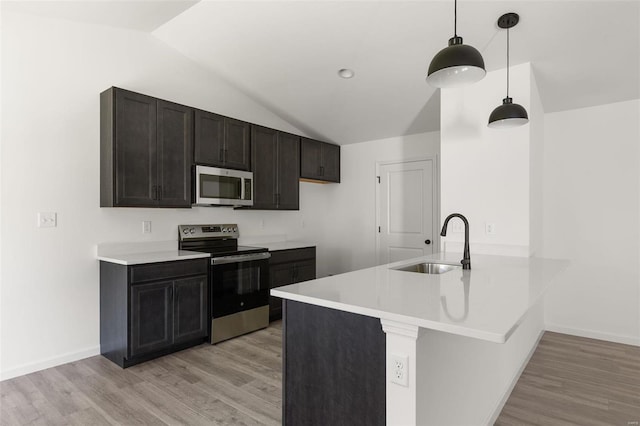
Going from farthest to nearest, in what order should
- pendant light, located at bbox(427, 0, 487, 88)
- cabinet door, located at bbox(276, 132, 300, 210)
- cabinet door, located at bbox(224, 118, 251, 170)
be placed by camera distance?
cabinet door, located at bbox(276, 132, 300, 210) < cabinet door, located at bbox(224, 118, 251, 170) < pendant light, located at bbox(427, 0, 487, 88)

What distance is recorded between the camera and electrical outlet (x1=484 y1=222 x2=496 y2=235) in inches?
124

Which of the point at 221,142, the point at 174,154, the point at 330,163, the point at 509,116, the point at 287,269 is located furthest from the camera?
the point at 330,163

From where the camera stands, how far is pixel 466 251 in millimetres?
2248

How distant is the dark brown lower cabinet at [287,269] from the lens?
4.12 m

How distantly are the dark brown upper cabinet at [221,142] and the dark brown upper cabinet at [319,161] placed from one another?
1.00 metres

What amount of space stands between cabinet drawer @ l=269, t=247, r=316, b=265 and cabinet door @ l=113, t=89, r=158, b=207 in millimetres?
1439

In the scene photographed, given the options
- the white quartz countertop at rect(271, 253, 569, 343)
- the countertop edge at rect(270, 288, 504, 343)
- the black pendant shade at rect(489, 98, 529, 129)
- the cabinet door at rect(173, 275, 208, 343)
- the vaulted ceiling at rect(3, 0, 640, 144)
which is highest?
the vaulted ceiling at rect(3, 0, 640, 144)

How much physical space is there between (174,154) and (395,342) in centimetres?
288

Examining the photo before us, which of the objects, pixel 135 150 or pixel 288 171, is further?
pixel 288 171

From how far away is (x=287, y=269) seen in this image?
4309mm

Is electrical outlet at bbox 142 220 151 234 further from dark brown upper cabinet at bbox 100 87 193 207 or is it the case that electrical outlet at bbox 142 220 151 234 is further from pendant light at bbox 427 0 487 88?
pendant light at bbox 427 0 487 88

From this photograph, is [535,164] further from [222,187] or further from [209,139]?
[209,139]

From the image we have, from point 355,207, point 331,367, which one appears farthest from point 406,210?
point 331,367

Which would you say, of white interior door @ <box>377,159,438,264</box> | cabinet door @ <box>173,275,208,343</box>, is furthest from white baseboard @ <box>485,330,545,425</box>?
cabinet door @ <box>173,275,208,343</box>
